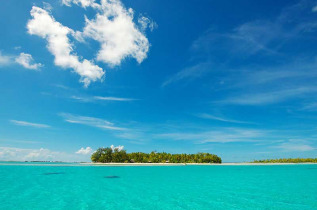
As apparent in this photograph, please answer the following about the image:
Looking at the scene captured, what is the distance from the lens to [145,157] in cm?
12162

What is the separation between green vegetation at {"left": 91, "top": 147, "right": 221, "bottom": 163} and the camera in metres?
116

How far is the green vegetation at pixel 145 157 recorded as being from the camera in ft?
379

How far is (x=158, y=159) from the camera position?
122250 millimetres
